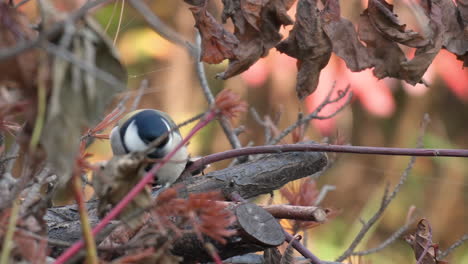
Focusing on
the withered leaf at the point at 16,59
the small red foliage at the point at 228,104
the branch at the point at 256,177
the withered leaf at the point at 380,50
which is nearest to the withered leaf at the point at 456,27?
the withered leaf at the point at 380,50

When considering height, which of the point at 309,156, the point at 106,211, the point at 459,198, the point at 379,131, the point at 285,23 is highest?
the point at 285,23

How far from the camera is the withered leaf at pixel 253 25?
129 cm

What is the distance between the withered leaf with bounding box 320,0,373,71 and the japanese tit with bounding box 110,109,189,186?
0.51m

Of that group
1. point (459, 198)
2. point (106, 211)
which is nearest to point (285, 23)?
point (106, 211)

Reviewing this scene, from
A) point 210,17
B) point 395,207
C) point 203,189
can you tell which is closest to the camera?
point 210,17

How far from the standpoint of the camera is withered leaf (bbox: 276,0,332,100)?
4.26ft

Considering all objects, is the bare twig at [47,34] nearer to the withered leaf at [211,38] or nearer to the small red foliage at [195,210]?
the small red foliage at [195,210]

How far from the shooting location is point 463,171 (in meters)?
3.38

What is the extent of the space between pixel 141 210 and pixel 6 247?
0.16 meters

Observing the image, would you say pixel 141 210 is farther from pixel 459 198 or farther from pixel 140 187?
pixel 459 198

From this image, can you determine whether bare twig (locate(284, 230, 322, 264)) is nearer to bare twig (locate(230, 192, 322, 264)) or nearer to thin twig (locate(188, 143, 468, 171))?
bare twig (locate(230, 192, 322, 264))

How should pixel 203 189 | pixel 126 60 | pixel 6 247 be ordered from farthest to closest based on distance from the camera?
1. pixel 126 60
2. pixel 203 189
3. pixel 6 247

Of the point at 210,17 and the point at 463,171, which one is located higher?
the point at 210,17

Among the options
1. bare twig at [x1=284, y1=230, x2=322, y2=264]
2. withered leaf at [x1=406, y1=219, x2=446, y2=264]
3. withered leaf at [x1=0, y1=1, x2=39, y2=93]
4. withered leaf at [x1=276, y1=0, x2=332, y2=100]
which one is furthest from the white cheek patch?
withered leaf at [x1=0, y1=1, x2=39, y2=93]
